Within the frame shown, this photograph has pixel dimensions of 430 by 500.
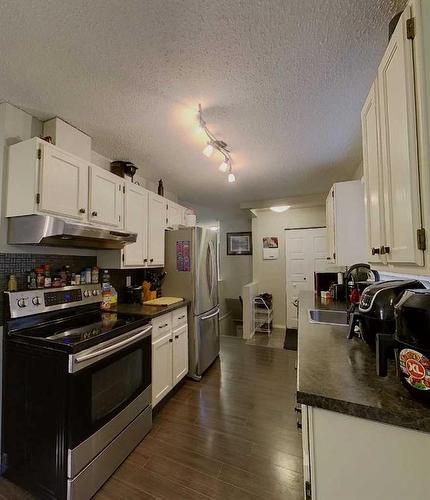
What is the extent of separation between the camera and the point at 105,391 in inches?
61.1

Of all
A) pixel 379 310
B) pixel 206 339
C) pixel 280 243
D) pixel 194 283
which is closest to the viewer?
pixel 379 310

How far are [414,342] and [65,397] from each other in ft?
5.36

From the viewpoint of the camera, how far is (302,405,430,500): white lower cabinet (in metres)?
0.70

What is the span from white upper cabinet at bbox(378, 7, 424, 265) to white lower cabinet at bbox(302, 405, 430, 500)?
21.3 inches

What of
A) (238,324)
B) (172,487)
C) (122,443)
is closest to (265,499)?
(172,487)

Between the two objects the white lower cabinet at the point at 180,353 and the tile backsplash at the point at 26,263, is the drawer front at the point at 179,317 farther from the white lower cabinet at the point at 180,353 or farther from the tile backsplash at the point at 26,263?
the tile backsplash at the point at 26,263

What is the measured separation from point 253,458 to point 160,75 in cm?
258

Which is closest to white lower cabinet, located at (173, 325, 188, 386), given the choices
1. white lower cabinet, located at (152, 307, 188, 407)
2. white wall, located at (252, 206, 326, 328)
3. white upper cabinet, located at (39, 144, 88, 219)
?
white lower cabinet, located at (152, 307, 188, 407)

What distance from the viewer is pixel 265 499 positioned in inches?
55.1

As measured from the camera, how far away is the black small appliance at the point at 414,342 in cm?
73

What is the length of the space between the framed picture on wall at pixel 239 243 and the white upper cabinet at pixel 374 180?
4585mm

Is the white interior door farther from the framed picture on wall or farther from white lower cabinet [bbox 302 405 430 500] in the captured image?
white lower cabinet [bbox 302 405 430 500]

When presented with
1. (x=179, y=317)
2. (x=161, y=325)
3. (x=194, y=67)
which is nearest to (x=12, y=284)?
(x=161, y=325)

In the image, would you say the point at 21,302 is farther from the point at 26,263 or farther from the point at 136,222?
the point at 136,222
